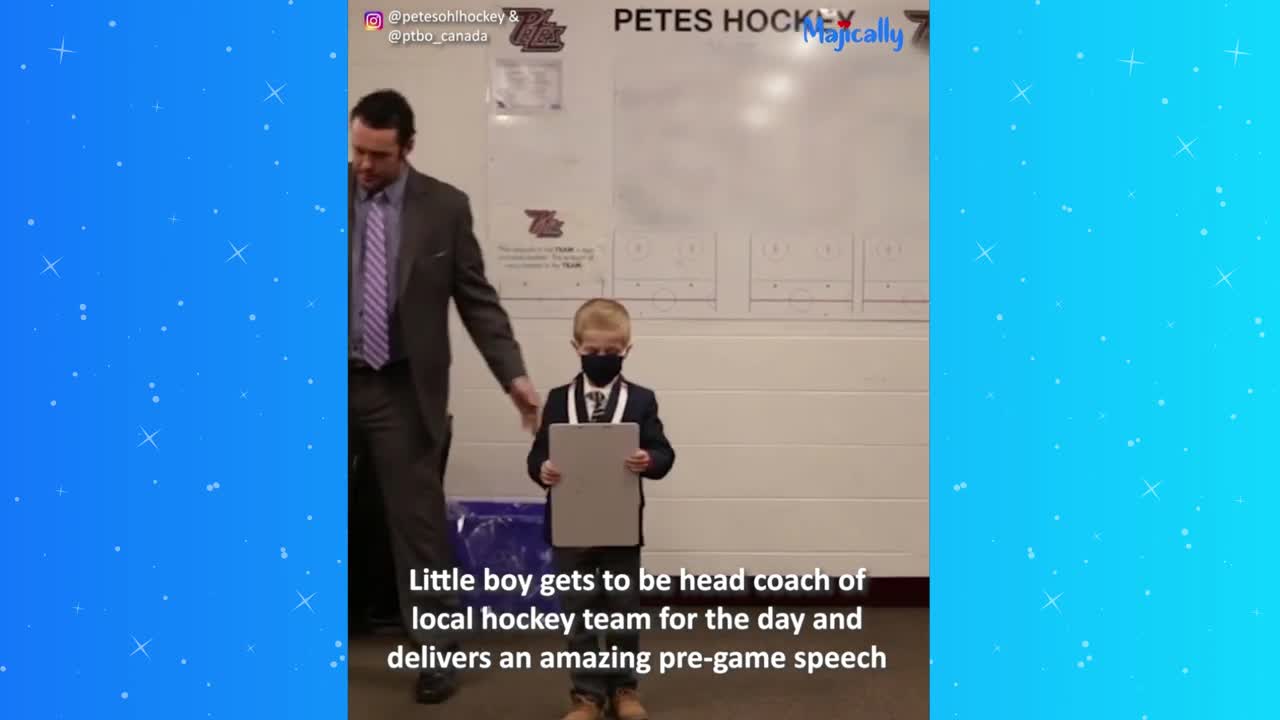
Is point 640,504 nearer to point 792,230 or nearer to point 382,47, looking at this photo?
point 792,230

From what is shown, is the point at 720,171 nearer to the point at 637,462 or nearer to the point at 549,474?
the point at 637,462

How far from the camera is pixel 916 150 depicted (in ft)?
8.50

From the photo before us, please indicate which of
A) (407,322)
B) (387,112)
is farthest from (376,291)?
(387,112)

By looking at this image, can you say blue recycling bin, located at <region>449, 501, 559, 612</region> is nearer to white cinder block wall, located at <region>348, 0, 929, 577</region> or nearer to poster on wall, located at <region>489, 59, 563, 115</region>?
white cinder block wall, located at <region>348, 0, 929, 577</region>

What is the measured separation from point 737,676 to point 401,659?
76cm

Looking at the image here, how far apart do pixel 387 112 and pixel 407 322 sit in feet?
1.52

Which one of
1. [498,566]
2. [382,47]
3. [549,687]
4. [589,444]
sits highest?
[382,47]

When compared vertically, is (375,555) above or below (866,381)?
below

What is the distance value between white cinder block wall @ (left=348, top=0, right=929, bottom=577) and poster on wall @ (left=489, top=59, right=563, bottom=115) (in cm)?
3

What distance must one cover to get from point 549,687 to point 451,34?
1481 mm

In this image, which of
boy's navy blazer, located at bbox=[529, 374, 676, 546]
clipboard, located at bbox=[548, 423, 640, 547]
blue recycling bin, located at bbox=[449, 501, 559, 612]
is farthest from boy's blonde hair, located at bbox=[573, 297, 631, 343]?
blue recycling bin, located at bbox=[449, 501, 559, 612]

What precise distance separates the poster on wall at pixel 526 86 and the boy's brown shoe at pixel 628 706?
4.34ft

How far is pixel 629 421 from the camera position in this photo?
8.43 ft

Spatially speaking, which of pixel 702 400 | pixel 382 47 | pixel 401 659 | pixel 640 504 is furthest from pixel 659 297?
pixel 401 659
